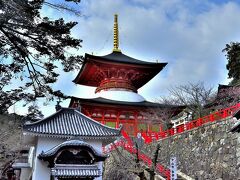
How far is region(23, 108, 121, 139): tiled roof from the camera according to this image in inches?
560

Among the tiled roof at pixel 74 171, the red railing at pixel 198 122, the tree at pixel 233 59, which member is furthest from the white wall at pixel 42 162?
the tree at pixel 233 59

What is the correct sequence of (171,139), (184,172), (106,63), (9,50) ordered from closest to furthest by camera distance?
(9,50) < (184,172) < (171,139) < (106,63)

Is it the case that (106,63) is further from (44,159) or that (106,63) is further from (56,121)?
(44,159)

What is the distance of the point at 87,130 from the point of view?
15.2 meters

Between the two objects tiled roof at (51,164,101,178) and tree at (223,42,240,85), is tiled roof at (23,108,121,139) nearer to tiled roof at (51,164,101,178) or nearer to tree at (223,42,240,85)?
tiled roof at (51,164,101,178)

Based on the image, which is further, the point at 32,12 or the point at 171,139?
the point at 171,139

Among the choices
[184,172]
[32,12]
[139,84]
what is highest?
[139,84]

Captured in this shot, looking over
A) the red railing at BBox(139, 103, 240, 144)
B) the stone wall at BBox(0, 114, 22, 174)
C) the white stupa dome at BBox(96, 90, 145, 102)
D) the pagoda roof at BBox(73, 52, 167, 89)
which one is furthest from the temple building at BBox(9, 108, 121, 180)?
the white stupa dome at BBox(96, 90, 145, 102)

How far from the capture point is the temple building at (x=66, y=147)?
13422 millimetres

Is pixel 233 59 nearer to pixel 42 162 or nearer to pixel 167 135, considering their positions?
pixel 167 135

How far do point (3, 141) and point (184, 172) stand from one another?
46.3ft

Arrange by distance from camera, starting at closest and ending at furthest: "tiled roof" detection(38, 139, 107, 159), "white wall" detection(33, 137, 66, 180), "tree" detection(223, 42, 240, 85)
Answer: "tiled roof" detection(38, 139, 107, 159), "white wall" detection(33, 137, 66, 180), "tree" detection(223, 42, 240, 85)

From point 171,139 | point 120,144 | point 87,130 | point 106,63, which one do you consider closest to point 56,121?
point 87,130

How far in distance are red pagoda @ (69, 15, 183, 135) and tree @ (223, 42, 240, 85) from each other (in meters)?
5.89
